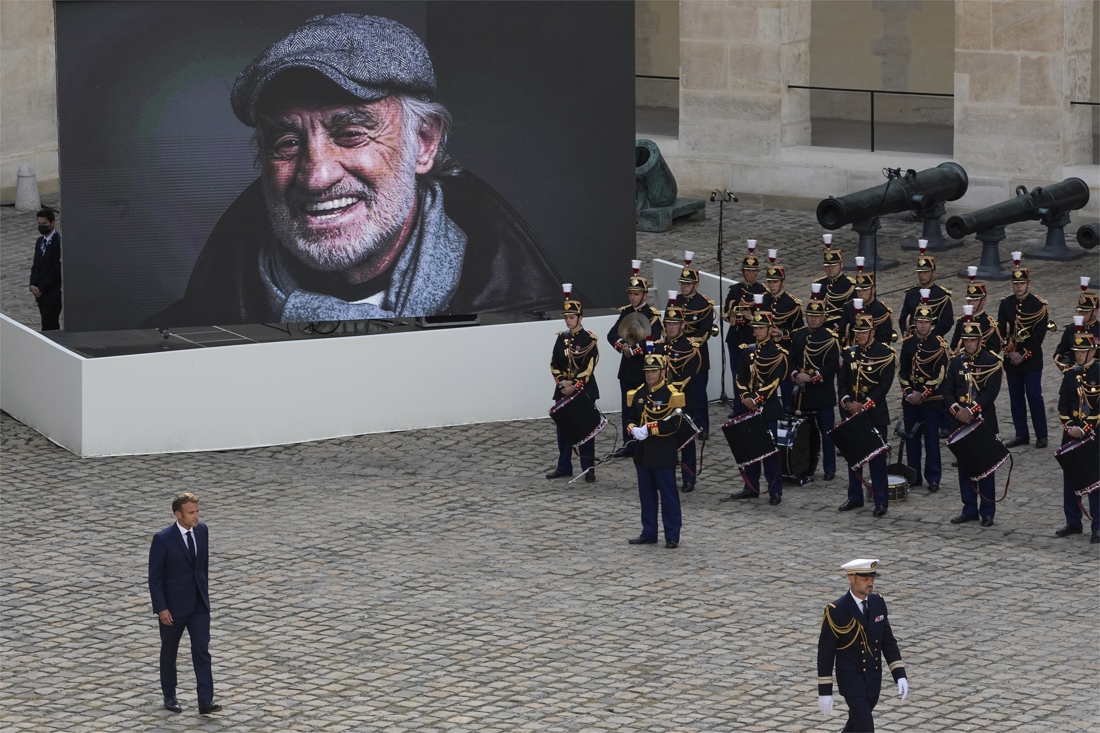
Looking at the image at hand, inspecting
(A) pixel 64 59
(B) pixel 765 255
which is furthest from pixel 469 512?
(B) pixel 765 255

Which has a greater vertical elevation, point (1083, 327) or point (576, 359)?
point (1083, 327)

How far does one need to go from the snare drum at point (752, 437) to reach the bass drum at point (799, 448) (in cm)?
49

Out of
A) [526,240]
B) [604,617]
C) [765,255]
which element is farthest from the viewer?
[765,255]

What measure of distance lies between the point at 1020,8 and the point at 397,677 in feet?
53.2

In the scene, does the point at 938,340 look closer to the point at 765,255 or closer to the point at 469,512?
the point at 469,512

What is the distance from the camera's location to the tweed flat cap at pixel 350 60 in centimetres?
1773

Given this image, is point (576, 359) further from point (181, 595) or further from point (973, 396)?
point (181, 595)

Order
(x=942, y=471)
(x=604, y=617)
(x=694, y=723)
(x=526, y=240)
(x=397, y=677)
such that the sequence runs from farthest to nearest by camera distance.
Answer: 1. (x=526, y=240)
2. (x=942, y=471)
3. (x=604, y=617)
4. (x=397, y=677)
5. (x=694, y=723)

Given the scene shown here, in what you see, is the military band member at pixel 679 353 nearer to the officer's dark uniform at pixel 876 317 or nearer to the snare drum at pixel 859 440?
the officer's dark uniform at pixel 876 317

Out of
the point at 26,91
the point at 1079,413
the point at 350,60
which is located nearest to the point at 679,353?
the point at 1079,413

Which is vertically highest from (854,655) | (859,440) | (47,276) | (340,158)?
(340,158)

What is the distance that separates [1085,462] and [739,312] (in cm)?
447

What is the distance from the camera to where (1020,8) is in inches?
994

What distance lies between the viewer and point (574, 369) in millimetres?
16734
